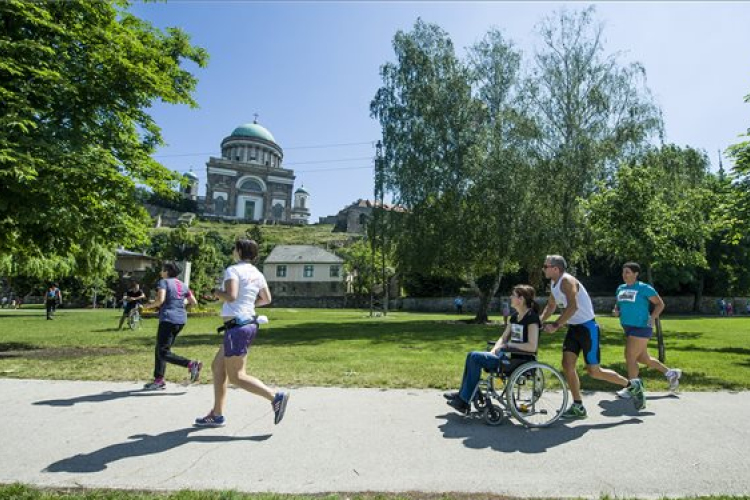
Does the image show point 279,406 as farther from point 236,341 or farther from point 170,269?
point 170,269

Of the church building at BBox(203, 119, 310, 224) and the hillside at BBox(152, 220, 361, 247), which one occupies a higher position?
the church building at BBox(203, 119, 310, 224)

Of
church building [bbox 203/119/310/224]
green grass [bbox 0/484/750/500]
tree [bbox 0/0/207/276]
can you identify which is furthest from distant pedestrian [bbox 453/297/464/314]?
church building [bbox 203/119/310/224]

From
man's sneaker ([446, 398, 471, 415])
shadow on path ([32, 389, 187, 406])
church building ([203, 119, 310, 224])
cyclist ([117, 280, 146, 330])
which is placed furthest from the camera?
church building ([203, 119, 310, 224])

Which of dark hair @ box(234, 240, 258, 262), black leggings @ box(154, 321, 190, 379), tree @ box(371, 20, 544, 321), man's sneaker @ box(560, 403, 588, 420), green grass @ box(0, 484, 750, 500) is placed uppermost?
tree @ box(371, 20, 544, 321)

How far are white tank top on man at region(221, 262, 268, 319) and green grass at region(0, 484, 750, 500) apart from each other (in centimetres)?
201

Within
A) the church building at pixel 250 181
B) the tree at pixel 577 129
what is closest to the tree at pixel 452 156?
the tree at pixel 577 129

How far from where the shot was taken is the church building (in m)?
120

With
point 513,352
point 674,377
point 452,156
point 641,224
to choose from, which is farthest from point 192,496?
point 452,156

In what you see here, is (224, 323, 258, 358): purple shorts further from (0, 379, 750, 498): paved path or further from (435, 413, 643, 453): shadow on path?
(435, 413, 643, 453): shadow on path

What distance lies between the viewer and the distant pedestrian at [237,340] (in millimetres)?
5242

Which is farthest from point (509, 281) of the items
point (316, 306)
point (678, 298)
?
point (316, 306)

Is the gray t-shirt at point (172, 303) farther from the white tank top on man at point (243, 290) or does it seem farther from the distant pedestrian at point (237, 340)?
the white tank top on man at point (243, 290)

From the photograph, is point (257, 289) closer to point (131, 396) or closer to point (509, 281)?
point (131, 396)

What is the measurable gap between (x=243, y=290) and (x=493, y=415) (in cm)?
314
